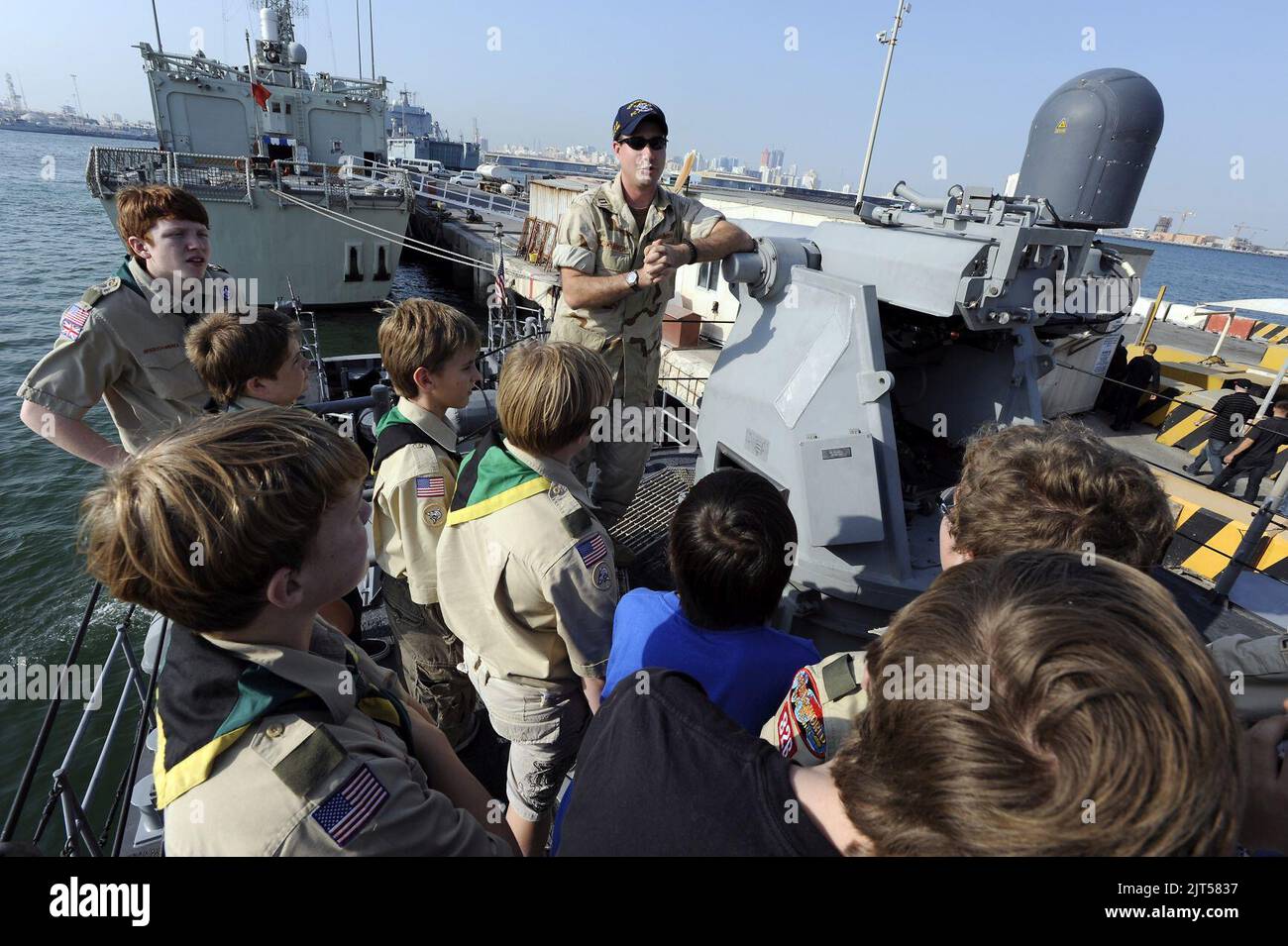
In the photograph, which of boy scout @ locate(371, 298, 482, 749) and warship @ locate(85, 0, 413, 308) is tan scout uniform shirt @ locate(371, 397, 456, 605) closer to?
boy scout @ locate(371, 298, 482, 749)

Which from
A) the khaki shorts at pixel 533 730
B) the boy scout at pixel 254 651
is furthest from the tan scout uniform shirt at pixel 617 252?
the boy scout at pixel 254 651

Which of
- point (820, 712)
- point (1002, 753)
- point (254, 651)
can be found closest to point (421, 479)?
point (254, 651)

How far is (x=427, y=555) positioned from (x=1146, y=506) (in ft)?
6.85

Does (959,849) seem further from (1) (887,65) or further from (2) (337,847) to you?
(1) (887,65)

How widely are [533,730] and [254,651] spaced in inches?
44.5

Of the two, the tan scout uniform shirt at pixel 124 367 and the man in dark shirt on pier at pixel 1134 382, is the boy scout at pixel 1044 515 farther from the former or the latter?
the man in dark shirt on pier at pixel 1134 382

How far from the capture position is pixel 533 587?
1844 mm

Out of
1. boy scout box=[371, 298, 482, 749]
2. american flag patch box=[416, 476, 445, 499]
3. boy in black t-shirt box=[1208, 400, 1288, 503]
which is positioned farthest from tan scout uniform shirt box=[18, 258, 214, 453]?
boy in black t-shirt box=[1208, 400, 1288, 503]

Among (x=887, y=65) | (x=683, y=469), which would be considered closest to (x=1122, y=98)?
(x=683, y=469)

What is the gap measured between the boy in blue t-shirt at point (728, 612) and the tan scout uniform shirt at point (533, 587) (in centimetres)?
18

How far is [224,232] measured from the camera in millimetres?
18469

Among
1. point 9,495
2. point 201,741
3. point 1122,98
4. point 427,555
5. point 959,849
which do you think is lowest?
point 9,495

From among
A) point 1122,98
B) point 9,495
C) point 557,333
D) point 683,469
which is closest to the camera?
point 557,333

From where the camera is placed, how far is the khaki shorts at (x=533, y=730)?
205 centimetres
